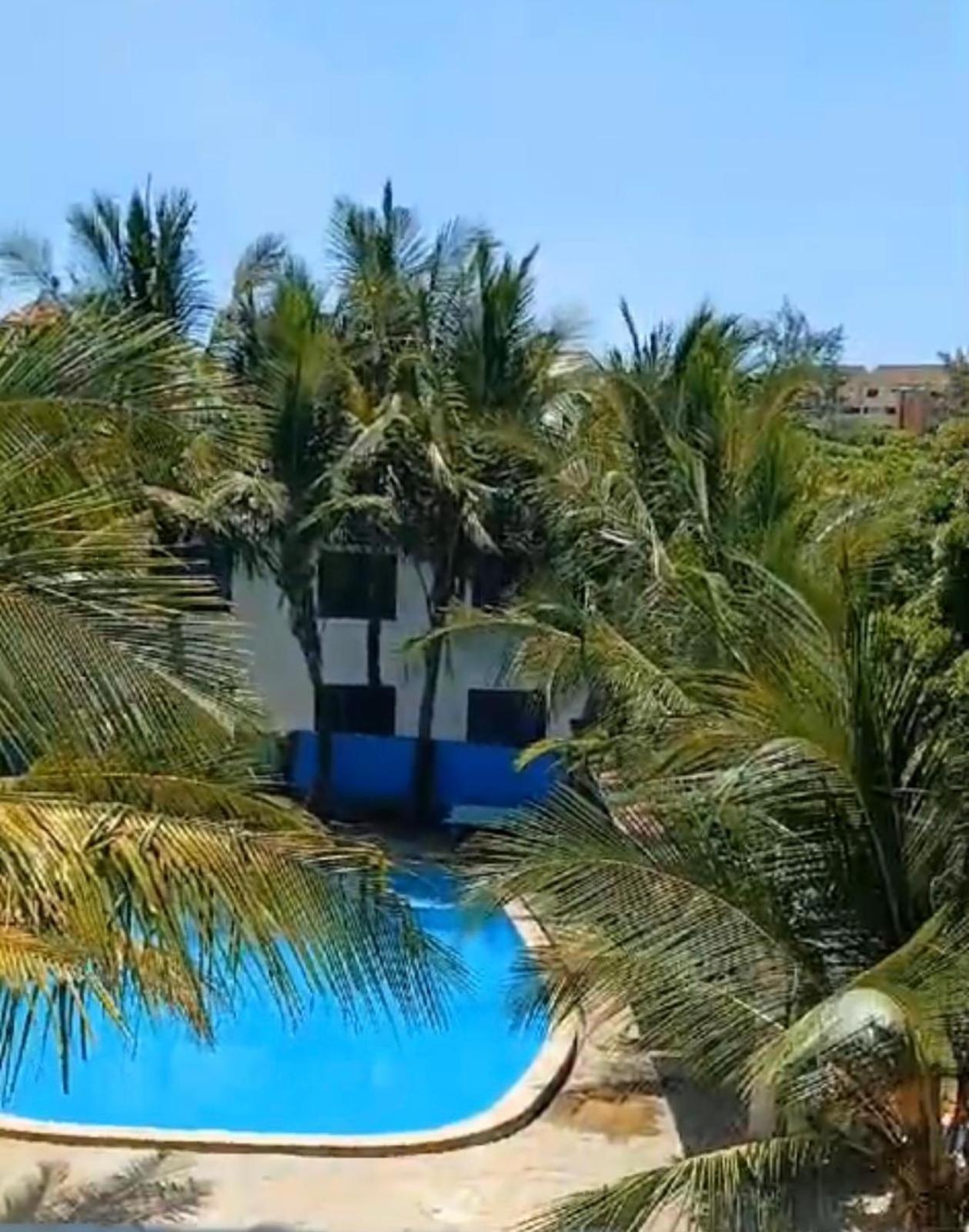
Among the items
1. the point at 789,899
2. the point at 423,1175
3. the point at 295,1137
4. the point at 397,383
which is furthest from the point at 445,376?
the point at 789,899

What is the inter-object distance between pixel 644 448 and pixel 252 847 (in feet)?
31.7

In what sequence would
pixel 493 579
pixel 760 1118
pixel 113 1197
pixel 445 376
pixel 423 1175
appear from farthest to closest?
pixel 493 579 < pixel 445 376 < pixel 423 1175 < pixel 113 1197 < pixel 760 1118

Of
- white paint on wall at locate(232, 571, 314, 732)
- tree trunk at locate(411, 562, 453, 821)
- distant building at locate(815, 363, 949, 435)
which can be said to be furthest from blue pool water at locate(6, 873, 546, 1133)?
distant building at locate(815, 363, 949, 435)

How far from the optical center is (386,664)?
61.0ft

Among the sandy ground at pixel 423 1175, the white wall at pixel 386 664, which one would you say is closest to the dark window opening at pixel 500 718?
the white wall at pixel 386 664

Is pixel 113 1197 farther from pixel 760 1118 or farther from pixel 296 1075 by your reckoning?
pixel 760 1118

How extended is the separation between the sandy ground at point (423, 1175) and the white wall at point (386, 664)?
9305mm

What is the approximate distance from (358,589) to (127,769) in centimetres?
1374

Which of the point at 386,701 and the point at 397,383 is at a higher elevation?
the point at 397,383

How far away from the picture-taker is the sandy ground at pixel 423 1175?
780 cm

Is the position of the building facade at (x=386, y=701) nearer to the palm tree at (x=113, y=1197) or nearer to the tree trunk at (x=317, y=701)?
the tree trunk at (x=317, y=701)

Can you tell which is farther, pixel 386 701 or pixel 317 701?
pixel 386 701

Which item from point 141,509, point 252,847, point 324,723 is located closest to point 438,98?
point 141,509

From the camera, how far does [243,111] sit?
10039 mm
